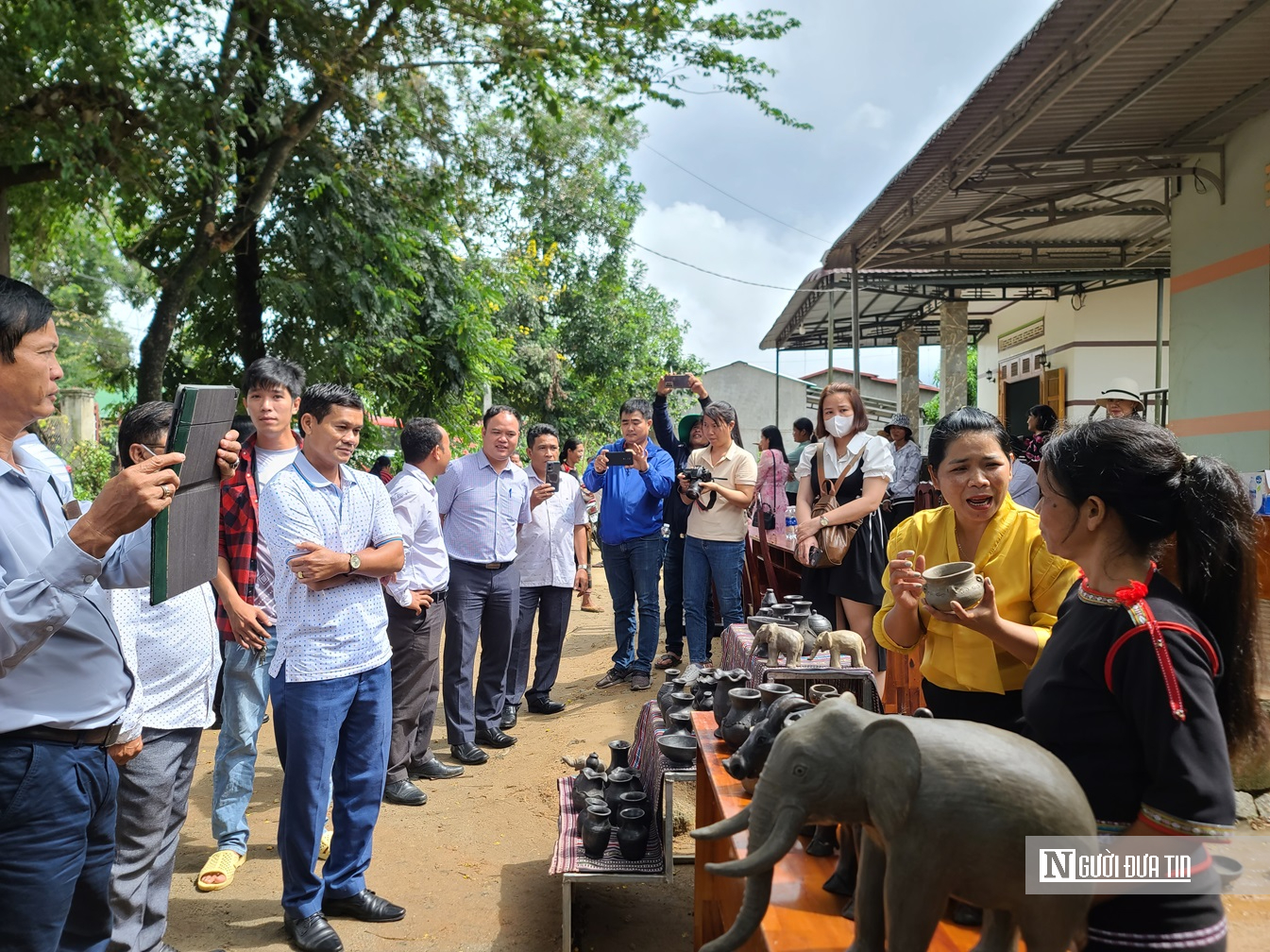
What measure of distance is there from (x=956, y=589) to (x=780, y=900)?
2.56ft

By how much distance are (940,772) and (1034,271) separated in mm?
13026

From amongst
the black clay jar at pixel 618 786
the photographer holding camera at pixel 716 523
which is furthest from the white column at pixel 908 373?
the black clay jar at pixel 618 786

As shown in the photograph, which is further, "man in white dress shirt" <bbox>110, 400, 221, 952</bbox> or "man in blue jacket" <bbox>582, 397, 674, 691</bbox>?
"man in blue jacket" <bbox>582, 397, 674, 691</bbox>

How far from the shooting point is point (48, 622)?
1.62 m

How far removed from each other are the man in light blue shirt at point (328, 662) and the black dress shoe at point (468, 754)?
1.75 m

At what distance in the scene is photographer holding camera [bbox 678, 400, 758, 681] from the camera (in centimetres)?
578

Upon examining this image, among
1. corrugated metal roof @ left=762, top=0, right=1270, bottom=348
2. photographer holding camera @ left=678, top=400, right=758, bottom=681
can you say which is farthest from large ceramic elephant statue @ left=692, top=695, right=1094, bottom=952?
corrugated metal roof @ left=762, top=0, right=1270, bottom=348

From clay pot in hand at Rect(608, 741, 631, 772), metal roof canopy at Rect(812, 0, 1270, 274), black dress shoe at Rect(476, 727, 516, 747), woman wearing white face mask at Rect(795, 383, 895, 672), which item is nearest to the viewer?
clay pot in hand at Rect(608, 741, 631, 772)

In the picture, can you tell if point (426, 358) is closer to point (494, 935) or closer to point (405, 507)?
point (405, 507)

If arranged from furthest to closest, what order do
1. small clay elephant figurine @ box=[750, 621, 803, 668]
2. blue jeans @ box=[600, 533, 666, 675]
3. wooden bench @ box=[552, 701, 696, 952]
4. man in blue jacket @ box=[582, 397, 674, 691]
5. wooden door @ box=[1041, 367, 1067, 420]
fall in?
wooden door @ box=[1041, 367, 1067, 420]
blue jeans @ box=[600, 533, 666, 675]
man in blue jacket @ box=[582, 397, 674, 691]
small clay elephant figurine @ box=[750, 621, 803, 668]
wooden bench @ box=[552, 701, 696, 952]

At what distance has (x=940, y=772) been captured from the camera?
1.25m

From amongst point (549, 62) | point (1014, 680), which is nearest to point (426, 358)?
point (549, 62)

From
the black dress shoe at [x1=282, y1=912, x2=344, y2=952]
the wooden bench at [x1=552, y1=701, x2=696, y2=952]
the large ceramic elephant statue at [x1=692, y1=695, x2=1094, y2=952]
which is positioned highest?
the large ceramic elephant statue at [x1=692, y1=695, x2=1094, y2=952]

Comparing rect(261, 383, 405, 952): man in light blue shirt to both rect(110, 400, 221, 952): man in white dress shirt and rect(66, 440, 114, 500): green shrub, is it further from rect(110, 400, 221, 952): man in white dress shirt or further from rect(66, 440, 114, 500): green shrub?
rect(66, 440, 114, 500): green shrub
